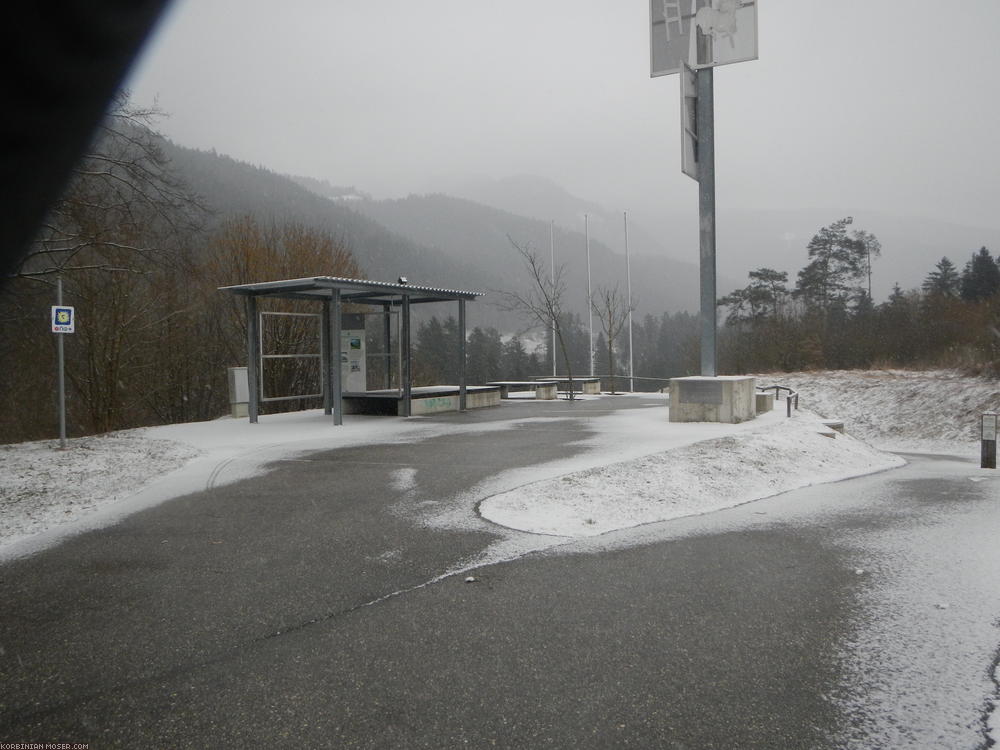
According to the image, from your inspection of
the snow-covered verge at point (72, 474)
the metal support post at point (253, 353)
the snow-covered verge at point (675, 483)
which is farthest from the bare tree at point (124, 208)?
the snow-covered verge at point (675, 483)

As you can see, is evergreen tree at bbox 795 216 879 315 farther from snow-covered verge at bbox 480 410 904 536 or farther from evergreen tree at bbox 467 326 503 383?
snow-covered verge at bbox 480 410 904 536

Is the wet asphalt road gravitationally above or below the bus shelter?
below

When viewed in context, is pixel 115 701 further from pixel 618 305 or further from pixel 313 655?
pixel 618 305

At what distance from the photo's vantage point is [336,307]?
→ 14.1m

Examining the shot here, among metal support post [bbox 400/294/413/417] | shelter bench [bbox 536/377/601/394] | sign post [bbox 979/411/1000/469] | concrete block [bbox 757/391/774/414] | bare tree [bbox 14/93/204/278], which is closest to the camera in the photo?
bare tree [bbox 14/93/204/278]

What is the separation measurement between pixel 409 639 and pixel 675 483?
4.89 m

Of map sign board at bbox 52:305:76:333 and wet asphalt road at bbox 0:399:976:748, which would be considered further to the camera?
map sign board at bbox 52:305:76:333

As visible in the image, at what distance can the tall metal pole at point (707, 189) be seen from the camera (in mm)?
14109

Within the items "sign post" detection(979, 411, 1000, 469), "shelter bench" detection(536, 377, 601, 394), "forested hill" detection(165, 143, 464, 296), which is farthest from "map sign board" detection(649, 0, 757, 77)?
"forested hill" detection(165, 143, 464, 296)

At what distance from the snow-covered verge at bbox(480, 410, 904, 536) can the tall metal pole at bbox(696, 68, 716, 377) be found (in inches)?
130

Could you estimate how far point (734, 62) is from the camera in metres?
13.9

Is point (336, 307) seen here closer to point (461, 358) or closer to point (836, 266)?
point (461, 358)

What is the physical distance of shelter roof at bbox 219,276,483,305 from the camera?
13.4m

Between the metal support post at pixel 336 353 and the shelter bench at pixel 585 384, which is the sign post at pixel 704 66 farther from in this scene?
the shelter bench at pixel 585 384
